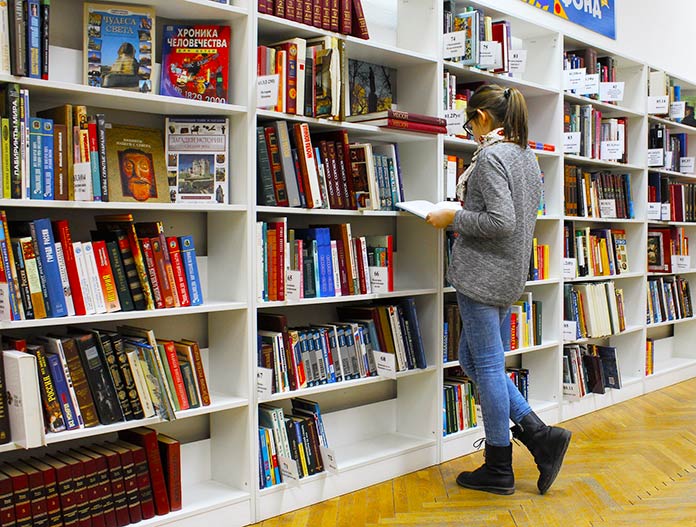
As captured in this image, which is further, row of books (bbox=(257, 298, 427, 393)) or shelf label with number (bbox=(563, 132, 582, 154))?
shelf label with number (bbox=(563, 132, 582, 154))

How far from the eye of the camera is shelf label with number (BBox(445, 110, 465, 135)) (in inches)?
133

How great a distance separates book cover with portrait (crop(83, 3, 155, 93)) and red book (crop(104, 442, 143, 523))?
3.77 feet

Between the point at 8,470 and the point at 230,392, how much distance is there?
792 millimetres

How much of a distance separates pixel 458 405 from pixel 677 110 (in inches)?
115

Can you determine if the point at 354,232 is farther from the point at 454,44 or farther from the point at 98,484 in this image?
the point at 98,484

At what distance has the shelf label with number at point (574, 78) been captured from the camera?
4.14m

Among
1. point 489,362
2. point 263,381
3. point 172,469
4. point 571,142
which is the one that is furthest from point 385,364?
point 571,142

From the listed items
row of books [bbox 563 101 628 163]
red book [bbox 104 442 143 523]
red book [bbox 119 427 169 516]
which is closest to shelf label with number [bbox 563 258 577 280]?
row of books [bbox 563 101 628 163]

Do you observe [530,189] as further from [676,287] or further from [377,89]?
[676,287]

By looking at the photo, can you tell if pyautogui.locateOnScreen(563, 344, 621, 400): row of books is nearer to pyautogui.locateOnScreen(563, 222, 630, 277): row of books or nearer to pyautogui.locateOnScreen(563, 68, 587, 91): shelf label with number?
pyautogui.locateOnScreen(563, 222, 630, 277): row of books

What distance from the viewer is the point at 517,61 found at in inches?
146

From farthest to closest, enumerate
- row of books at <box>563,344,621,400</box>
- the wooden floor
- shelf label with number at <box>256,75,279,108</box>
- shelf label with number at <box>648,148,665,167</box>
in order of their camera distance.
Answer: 1. shelf label with number at <box>648,148,665,167</box>
2. row of books at <box>563,344,621,400</box>
3. the wooden floor
4. shelf label with number at <box>256,75,279,108</box>

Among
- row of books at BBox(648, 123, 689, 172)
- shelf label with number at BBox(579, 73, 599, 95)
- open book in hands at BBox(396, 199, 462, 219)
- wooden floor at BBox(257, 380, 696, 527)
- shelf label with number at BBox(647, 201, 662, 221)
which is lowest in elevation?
wooden floor at BBox(257, 380, 696, 527)

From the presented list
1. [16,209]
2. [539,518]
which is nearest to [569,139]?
[539,518]
